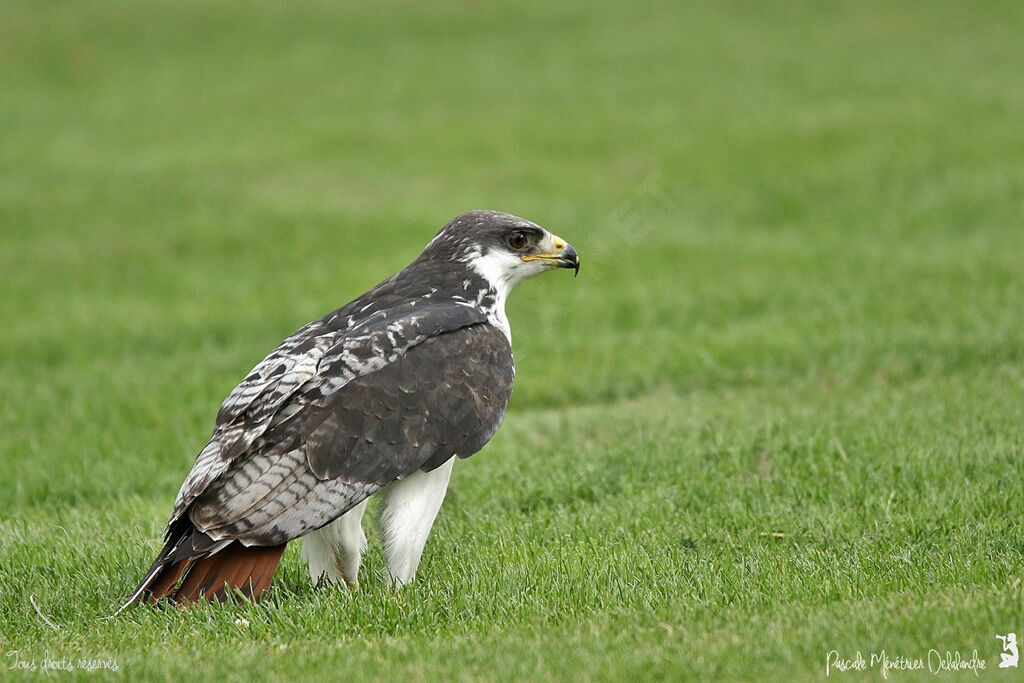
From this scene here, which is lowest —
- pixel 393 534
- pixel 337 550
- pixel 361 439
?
pixel 337 550

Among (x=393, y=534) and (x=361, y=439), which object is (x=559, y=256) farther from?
(x=393, y=534)

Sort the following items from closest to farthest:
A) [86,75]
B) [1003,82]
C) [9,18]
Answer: [1003,82]
[86,75]
[9,18]

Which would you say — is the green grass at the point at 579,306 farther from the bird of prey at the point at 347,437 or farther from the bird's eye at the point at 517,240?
the bird's eye at the point at 517,240

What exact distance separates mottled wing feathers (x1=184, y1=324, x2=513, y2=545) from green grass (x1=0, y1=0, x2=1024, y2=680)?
457 millimetres

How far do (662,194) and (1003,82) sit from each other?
7.88 m

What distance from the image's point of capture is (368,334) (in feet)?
19.2

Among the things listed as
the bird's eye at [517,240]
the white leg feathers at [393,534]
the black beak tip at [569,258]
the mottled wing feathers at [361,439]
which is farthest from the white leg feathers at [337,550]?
the black beak tip at [569,258]

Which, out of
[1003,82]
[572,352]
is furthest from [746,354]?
[1003,82]

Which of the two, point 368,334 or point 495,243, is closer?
point 368,334

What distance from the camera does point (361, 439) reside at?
5.54 metres

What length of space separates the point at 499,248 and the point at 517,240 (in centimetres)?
12

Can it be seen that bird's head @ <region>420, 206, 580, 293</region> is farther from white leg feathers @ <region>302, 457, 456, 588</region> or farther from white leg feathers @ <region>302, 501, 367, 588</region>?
white leg feathers @ <region>302, 501, 367, 588</region>

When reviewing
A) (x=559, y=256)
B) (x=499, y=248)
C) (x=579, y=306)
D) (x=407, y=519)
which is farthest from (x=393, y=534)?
(x=579, y=306)

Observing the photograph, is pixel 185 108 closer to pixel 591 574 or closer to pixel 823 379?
pixel 823 379
